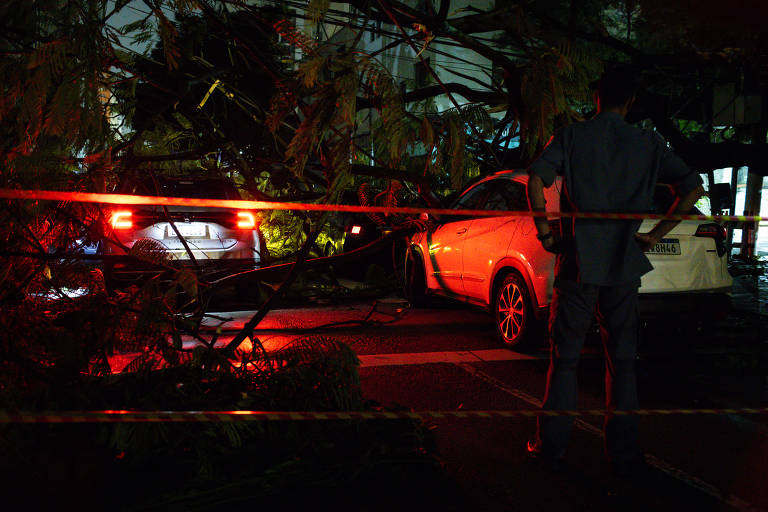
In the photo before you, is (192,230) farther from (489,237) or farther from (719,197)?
(719,197)

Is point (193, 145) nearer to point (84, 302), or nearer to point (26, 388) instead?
point (84, 302)

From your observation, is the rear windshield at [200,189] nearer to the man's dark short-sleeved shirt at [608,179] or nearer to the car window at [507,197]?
the car window at [507,197]

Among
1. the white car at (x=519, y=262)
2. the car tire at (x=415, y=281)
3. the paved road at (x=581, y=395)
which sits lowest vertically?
the paved road at (x=581, y=395)

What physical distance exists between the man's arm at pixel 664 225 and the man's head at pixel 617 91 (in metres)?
0.56

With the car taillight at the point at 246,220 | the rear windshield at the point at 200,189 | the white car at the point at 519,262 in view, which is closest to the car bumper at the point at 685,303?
the white car at the point at 519,262

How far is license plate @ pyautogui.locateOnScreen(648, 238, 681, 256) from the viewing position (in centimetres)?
566

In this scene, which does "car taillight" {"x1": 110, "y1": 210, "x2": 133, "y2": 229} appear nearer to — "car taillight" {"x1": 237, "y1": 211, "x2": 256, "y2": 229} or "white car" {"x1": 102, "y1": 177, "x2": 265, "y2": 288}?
"white car" {"x1": 102, "y1": 177, "x2": 265, "y2": 288}

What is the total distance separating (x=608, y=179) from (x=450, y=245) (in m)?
4.48

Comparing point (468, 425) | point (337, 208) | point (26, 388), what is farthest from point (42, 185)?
point (468, 425)

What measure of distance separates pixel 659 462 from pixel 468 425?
1.14m

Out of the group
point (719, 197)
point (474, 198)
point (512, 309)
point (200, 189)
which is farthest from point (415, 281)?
point (719, 197)

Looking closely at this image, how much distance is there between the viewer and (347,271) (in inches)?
500

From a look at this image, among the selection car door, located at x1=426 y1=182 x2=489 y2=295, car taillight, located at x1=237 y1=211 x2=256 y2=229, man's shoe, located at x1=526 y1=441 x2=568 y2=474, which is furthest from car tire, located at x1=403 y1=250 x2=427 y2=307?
man's shoe, located at x1=526 y1=441 x2=568 y2=474

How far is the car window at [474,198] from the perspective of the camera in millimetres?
7141
